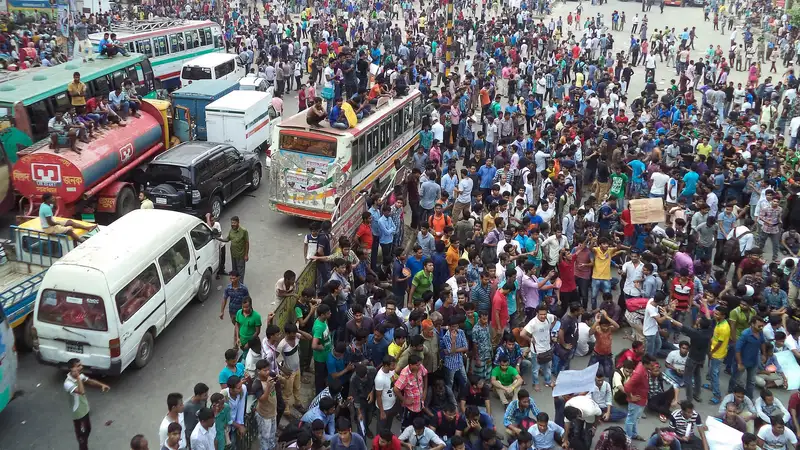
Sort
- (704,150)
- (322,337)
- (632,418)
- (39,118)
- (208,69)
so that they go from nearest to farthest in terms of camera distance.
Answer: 1. (322,337)
2. (632,418)
3. (39,118)
4. (704,150)
5. (208,69)

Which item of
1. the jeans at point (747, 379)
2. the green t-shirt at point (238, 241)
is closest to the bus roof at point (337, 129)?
the green t-shirt at point (238, 241)

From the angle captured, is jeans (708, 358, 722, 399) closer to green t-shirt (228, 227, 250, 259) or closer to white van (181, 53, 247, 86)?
green t-shirt (228, 227, 250, 259)

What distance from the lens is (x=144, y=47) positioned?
25.3 metres

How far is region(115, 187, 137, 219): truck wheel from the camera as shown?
48.8 feet

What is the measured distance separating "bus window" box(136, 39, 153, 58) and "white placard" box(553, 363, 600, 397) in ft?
70.3

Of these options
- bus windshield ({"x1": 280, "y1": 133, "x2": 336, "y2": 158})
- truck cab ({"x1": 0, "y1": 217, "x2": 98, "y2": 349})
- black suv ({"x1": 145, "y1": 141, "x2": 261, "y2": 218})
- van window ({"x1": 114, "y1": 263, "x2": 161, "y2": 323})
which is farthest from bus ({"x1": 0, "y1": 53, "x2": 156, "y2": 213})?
van window ({"x1": 114, "y1": 263, "x2": 161, "y2": 323})

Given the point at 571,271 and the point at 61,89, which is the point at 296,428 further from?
the point at 61,89

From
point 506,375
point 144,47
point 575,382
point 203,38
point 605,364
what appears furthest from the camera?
point 203,38

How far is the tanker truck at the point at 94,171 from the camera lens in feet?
44.8

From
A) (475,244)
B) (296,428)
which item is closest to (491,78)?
(475,244)

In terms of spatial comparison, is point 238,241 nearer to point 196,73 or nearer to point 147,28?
point 196,73

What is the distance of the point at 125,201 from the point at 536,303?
933 cm

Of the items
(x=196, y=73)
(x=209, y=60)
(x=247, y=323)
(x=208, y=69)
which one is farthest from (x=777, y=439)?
(x=209, y=60)

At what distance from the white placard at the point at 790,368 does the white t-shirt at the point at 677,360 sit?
1354mm
